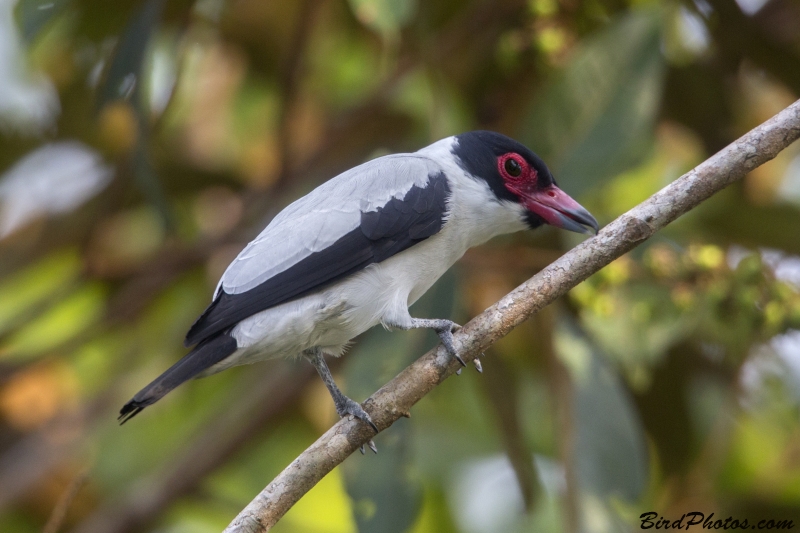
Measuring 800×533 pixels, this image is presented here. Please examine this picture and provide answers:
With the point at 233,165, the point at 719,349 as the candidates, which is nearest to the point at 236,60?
the point at 233,165

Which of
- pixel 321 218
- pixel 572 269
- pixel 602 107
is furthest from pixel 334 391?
pixel 602 107

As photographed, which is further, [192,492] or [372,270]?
[192,492]

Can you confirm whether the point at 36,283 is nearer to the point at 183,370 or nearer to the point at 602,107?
the point at 183,370

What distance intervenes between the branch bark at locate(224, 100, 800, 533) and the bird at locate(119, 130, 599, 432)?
0.38ft

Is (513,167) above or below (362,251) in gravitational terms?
below

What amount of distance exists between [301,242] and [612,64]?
1.75 meters

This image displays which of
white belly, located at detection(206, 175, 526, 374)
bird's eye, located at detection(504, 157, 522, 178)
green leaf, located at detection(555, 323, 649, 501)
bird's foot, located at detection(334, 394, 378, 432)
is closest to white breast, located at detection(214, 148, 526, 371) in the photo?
white belly, located at detection(206, 175, 526, 374)

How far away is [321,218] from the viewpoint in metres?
2.91

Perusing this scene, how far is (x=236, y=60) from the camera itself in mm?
5090

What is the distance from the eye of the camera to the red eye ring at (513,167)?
10.5ft

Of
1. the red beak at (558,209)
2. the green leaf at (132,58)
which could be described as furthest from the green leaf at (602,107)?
the green leaf at (132,58)

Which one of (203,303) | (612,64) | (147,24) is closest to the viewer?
(147,24)

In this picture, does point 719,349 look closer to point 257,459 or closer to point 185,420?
point 257,459

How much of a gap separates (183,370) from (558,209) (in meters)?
1.46
